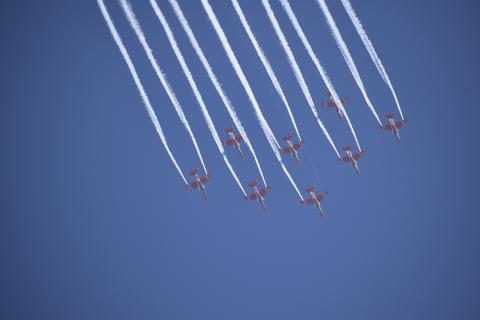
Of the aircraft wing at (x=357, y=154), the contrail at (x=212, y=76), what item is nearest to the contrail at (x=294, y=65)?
the aircraft wing at (x=357, y=154)

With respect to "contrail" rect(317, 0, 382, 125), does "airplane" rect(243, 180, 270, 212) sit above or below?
below

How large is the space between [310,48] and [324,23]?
2597 mm

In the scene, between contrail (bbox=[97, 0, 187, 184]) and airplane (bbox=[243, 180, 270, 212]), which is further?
airplane (bbox=[243, 180, 270, 212])

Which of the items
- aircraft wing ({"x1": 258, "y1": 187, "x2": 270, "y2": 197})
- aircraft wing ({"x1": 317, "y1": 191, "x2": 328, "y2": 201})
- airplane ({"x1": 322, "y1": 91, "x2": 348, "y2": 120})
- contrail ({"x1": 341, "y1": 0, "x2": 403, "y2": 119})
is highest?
contrail ({"x1": 341, "y1": 0, "x2": 403, "y2": 119})

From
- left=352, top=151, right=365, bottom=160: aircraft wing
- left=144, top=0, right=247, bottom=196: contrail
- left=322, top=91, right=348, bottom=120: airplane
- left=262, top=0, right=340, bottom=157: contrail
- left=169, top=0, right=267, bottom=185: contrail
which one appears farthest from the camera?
left=352, top=151, right=365, bottom=160: aircraft wing

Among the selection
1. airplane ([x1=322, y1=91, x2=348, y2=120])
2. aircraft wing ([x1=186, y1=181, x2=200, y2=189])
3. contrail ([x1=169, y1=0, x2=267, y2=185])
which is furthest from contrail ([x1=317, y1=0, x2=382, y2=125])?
aircraft wing ([x1=186, y1=181, x2=200, y2=189])

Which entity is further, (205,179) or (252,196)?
(252,196)

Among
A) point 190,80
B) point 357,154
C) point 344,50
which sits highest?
point 190,80

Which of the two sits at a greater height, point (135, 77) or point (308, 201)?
point (135, 77)

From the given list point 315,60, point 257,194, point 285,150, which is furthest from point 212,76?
point 257,194

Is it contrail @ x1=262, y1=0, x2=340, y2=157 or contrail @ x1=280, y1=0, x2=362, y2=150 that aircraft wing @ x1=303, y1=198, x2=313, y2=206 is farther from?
contrail @ x1=280, y1=0, x2=362, y2=150

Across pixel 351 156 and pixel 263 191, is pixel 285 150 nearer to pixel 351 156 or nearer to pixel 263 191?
pixel 263 191

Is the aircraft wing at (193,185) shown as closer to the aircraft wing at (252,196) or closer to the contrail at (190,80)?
the contrail at (190,80)

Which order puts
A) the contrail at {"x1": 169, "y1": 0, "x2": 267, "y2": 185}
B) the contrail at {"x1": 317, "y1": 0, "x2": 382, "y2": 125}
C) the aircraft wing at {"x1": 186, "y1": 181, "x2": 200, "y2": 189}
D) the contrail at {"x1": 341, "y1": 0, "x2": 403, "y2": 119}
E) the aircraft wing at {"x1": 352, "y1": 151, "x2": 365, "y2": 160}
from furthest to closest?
1. the aircraft wing at {"x1": 352, "y1": 151, "x2": 365, "y2": 160}
2. the aircraft wing at {"x1": 186, "y1": 181, "x2": 200, "y2": 189}
3. the contrail at {"x1": 317, "y1": 0, "x2": 382, "y2": 125}
4. the contrail at {"x1": 341, "y1": 0, "x2": 403, "y2": 119}
5. the contrail at {"x1": 169, "y1": 0, "x2": 267, "y2": 185}
